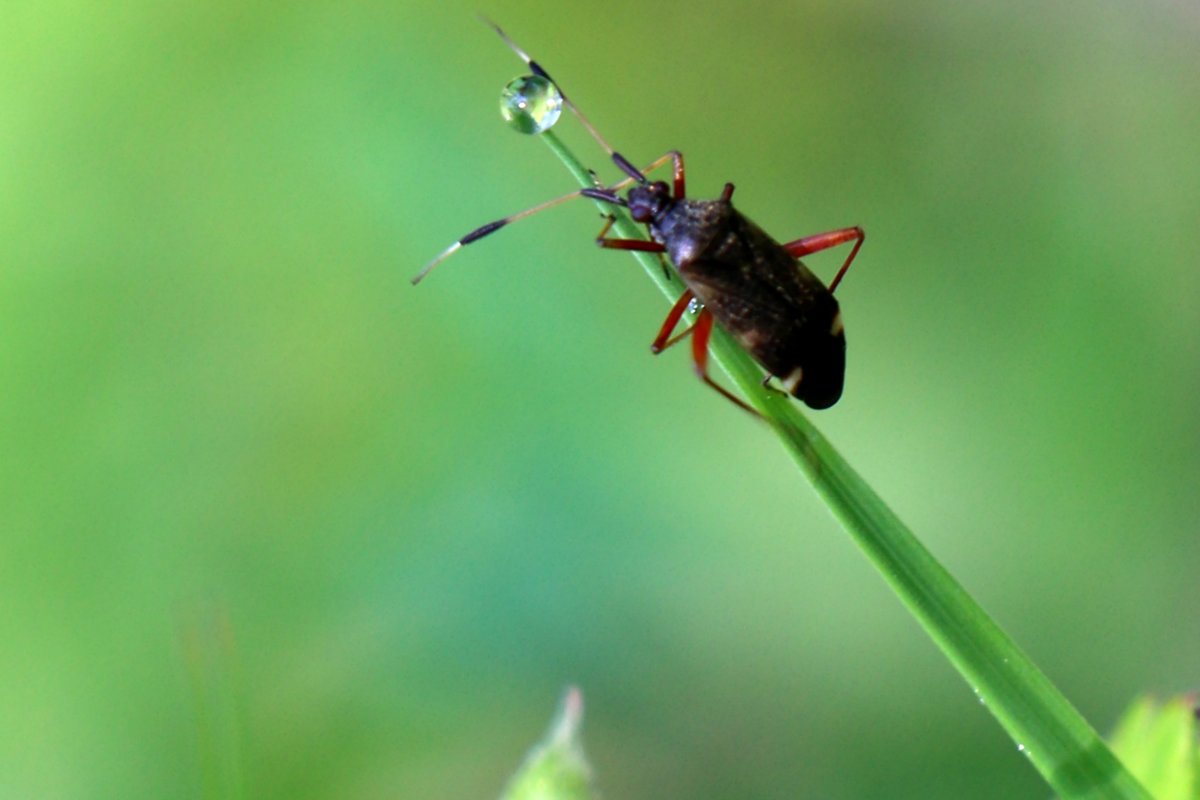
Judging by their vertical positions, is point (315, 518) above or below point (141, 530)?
below

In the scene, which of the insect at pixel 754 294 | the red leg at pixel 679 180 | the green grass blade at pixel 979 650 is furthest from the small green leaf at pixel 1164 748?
the red leg at pixel 679 180

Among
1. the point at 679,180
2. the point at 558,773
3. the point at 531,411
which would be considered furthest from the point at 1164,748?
the point at 531,411

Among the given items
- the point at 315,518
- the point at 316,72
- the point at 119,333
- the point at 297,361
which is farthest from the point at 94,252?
the point at 315,518

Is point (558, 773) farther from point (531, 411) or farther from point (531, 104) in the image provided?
point (531, 411)

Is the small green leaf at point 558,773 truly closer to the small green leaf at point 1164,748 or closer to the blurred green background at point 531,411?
the small green leaf at point 1164,748

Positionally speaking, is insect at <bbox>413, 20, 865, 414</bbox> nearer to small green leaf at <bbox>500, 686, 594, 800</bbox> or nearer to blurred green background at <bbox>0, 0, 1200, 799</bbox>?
small green leaf at <bbox>500, 686, 594, 800</bbox>

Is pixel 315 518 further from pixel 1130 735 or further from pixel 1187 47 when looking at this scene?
pixel 1187 47
